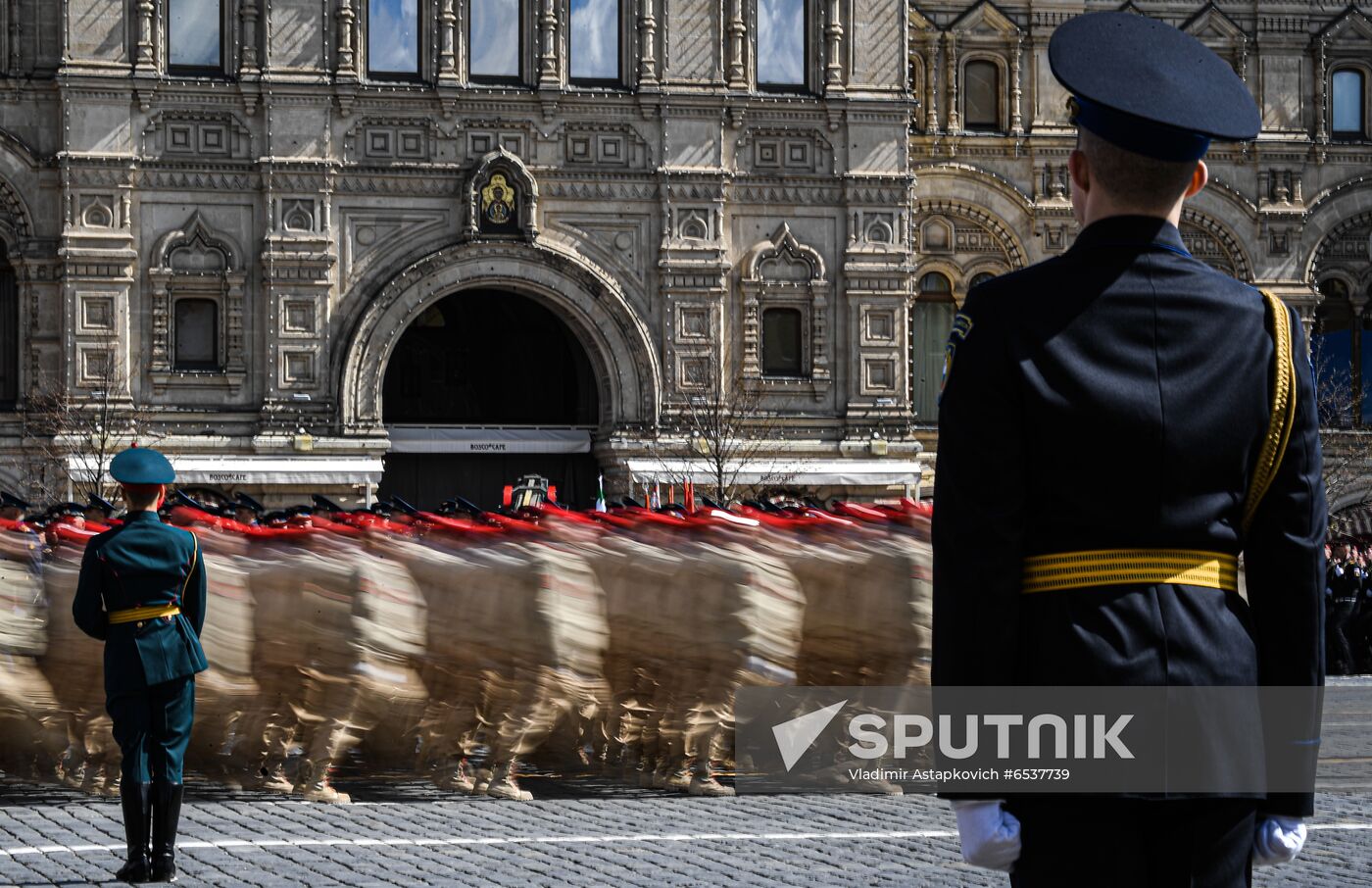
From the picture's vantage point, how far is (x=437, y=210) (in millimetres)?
35062

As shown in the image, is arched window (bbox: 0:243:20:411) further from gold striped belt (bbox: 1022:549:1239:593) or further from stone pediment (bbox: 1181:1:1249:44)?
gold striped belt (bbox: 1022:549:1239:593)

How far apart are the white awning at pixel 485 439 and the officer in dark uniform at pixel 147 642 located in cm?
2587

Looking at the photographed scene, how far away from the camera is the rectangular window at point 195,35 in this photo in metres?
35.0

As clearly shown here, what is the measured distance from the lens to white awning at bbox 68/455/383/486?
110 ft

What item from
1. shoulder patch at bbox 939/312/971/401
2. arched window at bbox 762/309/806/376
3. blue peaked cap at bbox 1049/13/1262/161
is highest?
arched window at bbox 762/309/806/376

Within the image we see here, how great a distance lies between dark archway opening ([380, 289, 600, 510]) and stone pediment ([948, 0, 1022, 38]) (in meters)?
9.23

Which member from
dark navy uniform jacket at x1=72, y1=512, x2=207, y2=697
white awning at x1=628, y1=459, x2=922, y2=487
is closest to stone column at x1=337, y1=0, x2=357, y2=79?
white awning at x1=628, y1=459, x2=922, y2=487

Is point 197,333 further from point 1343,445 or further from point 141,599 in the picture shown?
point 141,599

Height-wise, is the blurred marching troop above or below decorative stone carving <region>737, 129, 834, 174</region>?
below

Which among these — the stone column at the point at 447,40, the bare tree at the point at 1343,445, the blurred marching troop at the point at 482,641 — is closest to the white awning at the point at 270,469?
the stone column at the point at 447,40

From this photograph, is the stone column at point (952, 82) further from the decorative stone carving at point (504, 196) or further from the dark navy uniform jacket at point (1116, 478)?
the dark navy uniform jacket at point (1116, 478)

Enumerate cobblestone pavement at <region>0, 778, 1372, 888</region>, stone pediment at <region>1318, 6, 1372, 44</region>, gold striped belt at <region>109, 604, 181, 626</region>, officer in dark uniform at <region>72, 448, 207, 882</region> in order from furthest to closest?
stone pediment at <region>1318, 6, 1372, 44</region>
gold striped belt at <region>109, 604, 181, 626</region>
cobblestone pavement at <region>0, 778, 1372, 888</region>
officer in dark uniform at <region>72, 448, 207, 882</region>

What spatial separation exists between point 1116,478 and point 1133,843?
0.70 metres

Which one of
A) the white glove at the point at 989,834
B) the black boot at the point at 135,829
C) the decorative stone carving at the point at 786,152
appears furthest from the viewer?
the decorative stone carving at the point at 786,152
